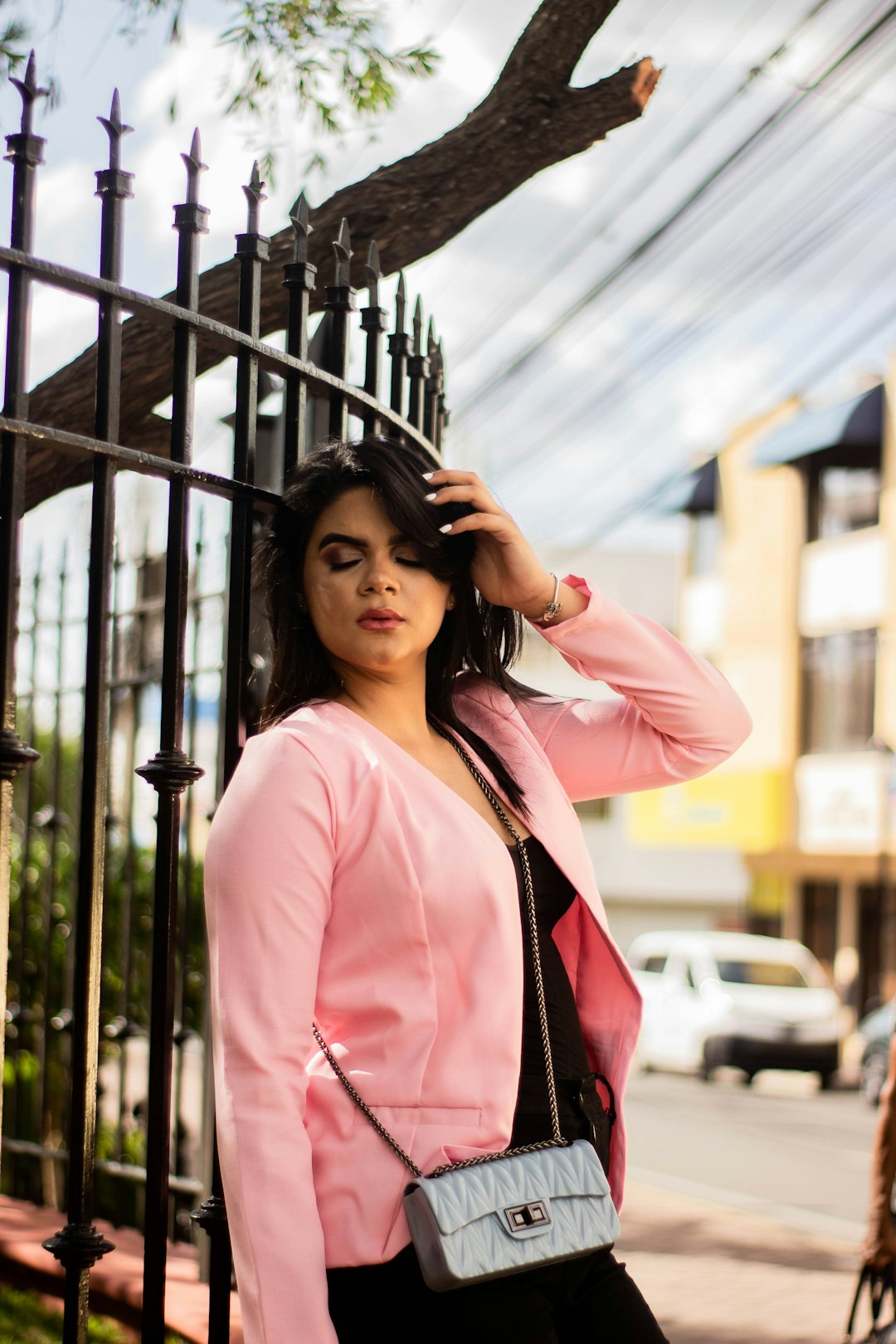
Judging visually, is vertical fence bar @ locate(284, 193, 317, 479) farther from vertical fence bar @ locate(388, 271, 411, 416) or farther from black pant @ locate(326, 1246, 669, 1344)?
black pant @ locate(326, 1246, 669, 1344)

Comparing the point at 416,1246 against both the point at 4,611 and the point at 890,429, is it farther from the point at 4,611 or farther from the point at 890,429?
the point at 890,429

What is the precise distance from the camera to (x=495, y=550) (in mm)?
2498

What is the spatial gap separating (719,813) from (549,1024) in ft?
83.1

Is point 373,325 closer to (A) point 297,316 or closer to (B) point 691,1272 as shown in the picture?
(A) point 297,316

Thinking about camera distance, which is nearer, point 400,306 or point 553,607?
point 553,607

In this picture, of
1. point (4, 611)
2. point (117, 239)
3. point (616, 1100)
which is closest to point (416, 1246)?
point (616, 1100)

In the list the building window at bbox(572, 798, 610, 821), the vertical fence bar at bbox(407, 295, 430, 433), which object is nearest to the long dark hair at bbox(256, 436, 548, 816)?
the vertical fence bar at bbox(407, 295, 430, 433)

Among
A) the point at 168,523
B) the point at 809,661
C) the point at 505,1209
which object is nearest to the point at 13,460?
the point at 168,523

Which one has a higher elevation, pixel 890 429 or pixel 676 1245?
pixel 890 429

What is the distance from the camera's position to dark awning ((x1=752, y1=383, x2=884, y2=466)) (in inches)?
909

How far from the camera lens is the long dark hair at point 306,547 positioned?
231 cm

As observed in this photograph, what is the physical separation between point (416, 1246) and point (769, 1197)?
901 centimetres

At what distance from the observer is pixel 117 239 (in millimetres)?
2266

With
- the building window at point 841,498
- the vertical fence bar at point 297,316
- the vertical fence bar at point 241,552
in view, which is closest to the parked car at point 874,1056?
the building window at point 841,498
